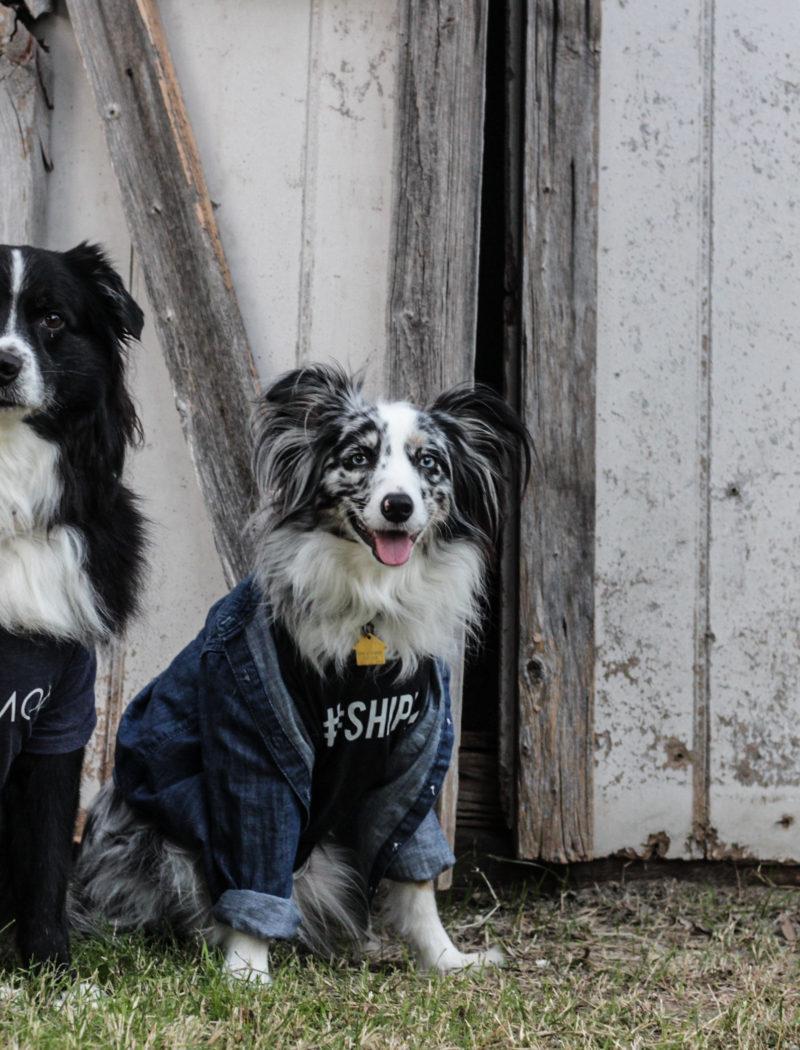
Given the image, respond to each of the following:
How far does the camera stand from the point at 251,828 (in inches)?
114

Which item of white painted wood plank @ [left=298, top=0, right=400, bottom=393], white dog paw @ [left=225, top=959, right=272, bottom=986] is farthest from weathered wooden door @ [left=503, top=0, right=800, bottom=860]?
white dog paw @ [left=225, top=959, right=272, bottom=986]

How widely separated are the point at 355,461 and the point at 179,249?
1.13 m

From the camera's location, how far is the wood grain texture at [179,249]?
3727 millimetres

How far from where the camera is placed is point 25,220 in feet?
12.9

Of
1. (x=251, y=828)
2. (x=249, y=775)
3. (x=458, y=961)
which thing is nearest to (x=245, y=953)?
(x=251, y=828)

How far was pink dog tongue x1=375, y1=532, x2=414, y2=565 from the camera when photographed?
296 cm

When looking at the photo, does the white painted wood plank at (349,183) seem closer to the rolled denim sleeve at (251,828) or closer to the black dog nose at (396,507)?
the black dog nose at (396,507)

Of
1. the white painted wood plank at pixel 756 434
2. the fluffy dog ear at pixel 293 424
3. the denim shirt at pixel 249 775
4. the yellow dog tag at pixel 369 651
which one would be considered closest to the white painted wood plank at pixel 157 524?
the denim shirt at pixel 249 775

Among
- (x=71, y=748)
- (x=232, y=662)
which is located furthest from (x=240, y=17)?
(x=71, y=748)

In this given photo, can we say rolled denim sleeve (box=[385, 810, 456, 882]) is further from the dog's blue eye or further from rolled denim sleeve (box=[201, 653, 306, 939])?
the dog's blue eye

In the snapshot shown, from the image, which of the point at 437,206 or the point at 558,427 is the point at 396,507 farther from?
the point at 437,206

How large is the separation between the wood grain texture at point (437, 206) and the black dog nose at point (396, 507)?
2.72 ft

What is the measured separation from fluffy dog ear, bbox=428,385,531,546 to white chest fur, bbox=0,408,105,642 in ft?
3.18

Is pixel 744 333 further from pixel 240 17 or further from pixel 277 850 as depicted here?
pixel 277 850
